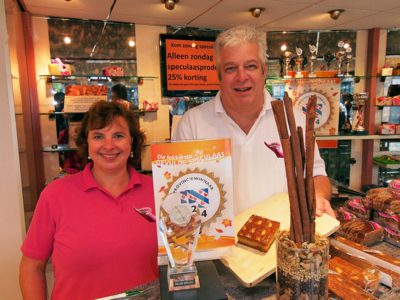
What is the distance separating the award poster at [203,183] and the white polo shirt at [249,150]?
59 cm

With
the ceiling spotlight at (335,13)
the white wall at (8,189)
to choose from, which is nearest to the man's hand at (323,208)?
the white wall at (8,189)

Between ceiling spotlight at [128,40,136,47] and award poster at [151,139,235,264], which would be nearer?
award poster at [151,139,235,264]

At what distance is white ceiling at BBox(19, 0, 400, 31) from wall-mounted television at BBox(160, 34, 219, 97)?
168mm

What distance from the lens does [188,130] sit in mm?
1669

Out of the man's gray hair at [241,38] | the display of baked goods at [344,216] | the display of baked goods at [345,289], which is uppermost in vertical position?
the man's gray hair at [241,38]

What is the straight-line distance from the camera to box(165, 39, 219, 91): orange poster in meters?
3.14

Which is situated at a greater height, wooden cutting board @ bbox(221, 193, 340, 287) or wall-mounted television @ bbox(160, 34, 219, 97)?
wall-mounted television @ bbox(160, 34, 219, 97)

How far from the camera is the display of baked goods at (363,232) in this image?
1.23 meters

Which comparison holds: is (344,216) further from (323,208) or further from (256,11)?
(256,11)

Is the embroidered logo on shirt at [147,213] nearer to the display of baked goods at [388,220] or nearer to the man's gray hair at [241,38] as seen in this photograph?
the man's gray hair at [241,38]

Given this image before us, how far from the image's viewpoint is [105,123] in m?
1.34

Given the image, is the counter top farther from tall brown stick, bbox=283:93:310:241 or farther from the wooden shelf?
the wooden shelf

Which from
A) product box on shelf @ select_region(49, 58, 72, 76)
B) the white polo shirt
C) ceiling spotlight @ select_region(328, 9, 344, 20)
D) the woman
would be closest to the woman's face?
the woman

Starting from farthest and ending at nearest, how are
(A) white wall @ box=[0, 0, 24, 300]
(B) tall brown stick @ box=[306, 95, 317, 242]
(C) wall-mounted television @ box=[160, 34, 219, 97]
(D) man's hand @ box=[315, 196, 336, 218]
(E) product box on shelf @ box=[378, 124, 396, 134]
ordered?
(E) product box on shelf @ box=[378, 124, 396, 134], (C) wall-mounted television @ box=[160, 34, 219, 97], (A) white wall @ box=[0, 0, 24, 300], (D) man's hand @ box=[315, 196, 336, 218], (B) tall brown stick @ box=[306, 95, 317, 242]
